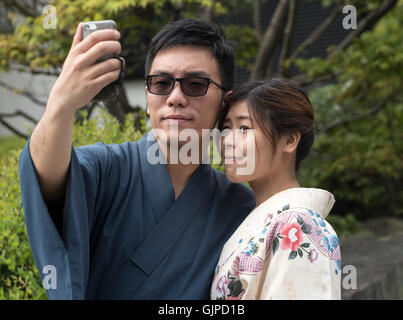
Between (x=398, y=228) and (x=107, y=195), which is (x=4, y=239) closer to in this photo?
(x=107, y=195)

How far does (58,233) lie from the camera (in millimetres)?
1588

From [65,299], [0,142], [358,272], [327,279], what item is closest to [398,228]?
[358,272]

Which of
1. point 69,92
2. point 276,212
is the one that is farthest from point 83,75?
point 276,212

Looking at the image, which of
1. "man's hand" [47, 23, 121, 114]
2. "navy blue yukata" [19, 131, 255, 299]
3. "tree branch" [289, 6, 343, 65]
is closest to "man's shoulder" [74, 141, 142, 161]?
"navy blue yukata" [19, 131, 255, 299]

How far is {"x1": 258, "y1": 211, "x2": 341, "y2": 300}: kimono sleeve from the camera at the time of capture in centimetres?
163

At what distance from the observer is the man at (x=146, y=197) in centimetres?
156

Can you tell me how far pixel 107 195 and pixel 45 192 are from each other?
0.38m

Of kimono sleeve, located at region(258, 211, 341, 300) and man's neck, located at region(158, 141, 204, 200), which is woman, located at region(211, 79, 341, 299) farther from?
man's neck, located at region(158, 141, 204, 200)

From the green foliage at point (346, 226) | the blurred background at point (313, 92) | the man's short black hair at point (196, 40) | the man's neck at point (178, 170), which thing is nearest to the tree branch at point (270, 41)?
the blurred background at point (313, 92)

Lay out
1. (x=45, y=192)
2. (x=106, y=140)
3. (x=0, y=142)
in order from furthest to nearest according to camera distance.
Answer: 1. (x=0, y=142)
2. (x=106, y=140)
3. (x=45, y=192)

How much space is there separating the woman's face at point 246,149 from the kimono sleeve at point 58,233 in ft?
2.03

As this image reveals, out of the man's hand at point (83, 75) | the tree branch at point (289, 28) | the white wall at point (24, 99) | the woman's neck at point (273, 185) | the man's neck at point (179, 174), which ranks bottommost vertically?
the woman's neck at point (273, 185)

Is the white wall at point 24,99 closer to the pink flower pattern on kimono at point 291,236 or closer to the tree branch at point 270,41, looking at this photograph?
the tree branch at point 270,41

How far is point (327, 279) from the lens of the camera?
64.5 inches
